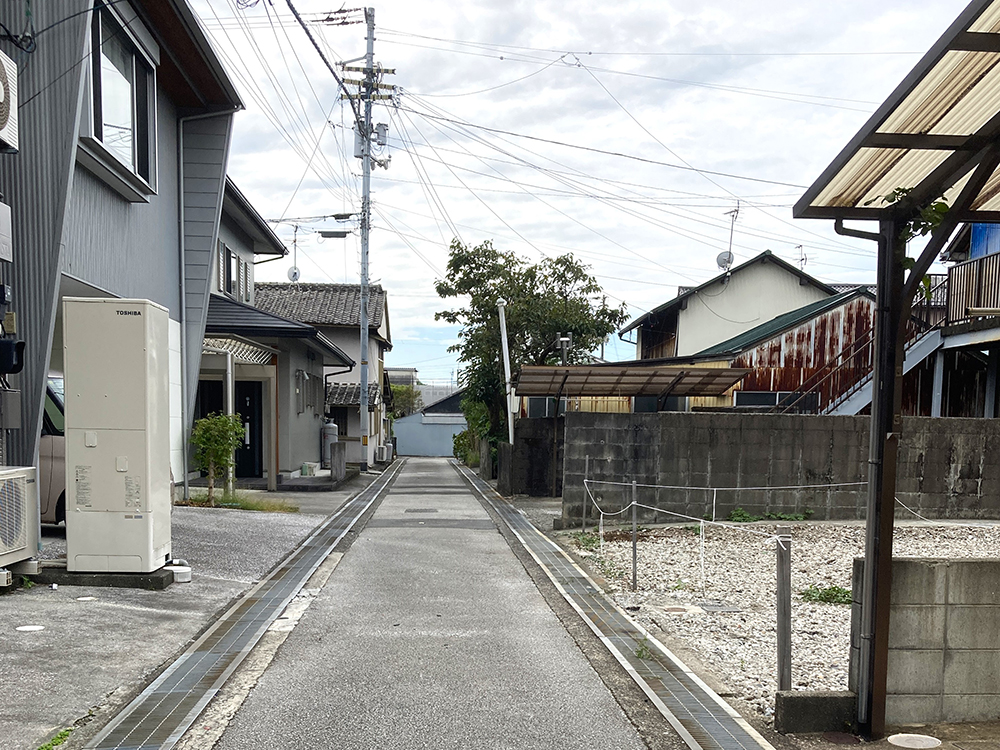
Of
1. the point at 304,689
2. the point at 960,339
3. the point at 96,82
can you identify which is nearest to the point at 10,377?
the point at 96,82

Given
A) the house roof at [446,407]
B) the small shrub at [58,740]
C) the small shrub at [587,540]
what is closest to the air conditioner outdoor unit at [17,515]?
the small shrub at [58,740]

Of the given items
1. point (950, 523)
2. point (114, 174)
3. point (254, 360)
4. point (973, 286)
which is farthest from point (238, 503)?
point (973, 286)

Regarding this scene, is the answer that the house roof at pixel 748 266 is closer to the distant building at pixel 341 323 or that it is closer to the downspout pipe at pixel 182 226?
the distant building at pixel 341 323

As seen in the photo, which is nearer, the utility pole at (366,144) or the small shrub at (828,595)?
the small shrub at (828,595)

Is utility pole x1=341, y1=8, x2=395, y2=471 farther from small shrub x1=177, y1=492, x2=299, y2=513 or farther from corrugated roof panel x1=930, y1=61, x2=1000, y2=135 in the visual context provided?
corrugated roof panel x1=930, y1=61, x2=1000, y2=135

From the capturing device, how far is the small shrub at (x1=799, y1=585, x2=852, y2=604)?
25.4 ft

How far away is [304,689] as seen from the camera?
5070 millimetres

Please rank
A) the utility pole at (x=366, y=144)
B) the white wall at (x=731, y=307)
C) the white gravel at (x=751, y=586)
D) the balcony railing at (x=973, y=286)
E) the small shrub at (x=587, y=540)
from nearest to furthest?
1. the white gravel at (x=751, y=586)
2. the small shrub at (x=587, y=540)
3. the balcony railing at (x=973, y=286)
4. the utility pole at (x=366, y=144)
5. the white wall at (x=731, y=307)

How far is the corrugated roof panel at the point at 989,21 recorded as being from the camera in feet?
11.1

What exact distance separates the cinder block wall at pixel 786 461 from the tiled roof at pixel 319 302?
890 inches

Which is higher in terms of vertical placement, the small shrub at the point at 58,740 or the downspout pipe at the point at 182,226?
the downspout pipe at the point at 182,226

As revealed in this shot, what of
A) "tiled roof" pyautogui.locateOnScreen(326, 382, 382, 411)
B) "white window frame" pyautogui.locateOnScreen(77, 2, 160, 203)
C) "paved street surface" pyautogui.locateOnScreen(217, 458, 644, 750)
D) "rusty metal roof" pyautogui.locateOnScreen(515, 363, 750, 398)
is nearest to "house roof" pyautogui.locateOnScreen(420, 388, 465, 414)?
"tiled roof" pyautogui.locateOnScreen(326, 382, 382, 411)

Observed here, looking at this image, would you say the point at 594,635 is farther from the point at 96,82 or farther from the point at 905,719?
the point at 96,82

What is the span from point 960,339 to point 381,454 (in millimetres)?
26858
